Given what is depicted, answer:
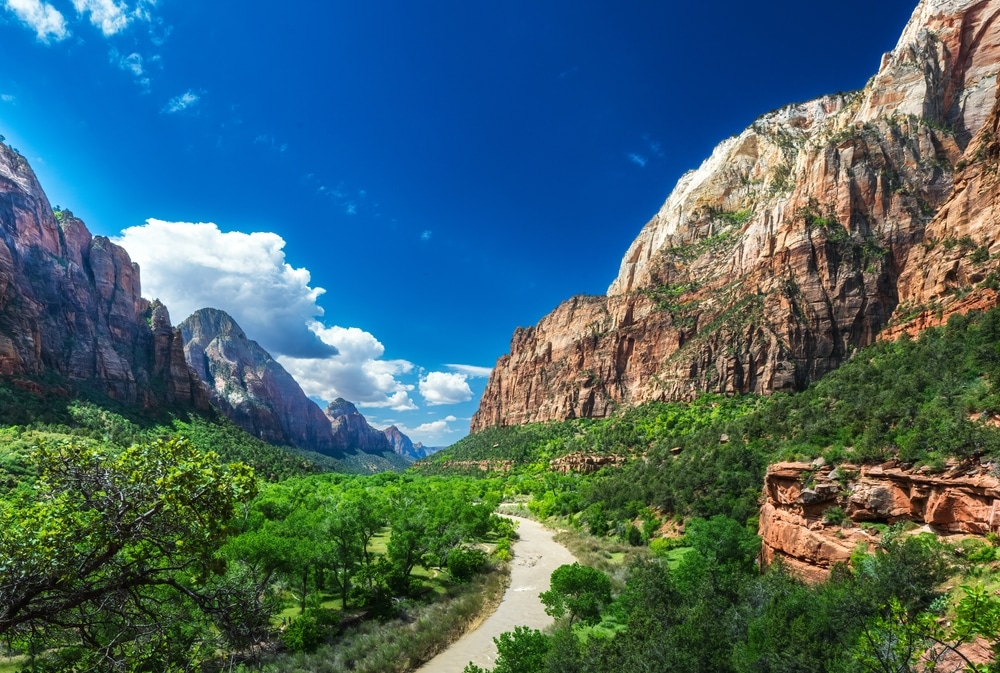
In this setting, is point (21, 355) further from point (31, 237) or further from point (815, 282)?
point (815, 282)

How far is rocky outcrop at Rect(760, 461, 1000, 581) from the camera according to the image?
47.2 ft

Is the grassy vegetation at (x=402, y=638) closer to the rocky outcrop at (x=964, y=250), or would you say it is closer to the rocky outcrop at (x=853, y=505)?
the rocky outcrop at (x=853, y=505)

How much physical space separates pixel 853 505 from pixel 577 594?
1406cm

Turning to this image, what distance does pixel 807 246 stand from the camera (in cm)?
8625

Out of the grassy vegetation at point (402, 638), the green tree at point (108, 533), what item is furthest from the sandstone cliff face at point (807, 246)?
the green tree at point (108, 533)

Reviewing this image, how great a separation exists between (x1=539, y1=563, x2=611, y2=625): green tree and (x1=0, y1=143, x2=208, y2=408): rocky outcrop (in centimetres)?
9475

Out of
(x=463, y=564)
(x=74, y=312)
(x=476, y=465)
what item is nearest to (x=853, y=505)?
(x=463, y=564)

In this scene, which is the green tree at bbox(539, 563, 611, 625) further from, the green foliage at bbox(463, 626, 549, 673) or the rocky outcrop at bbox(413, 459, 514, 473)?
the rocky outcrop at bbox(413, 459, 514, 473)

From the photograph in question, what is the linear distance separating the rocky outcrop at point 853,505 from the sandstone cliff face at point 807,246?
141 ft

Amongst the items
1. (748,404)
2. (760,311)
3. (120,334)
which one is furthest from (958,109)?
(120,334)

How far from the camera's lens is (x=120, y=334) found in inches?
4764

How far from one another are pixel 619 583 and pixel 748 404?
60700 mm

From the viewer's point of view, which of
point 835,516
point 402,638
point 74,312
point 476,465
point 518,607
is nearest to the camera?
point 835,516

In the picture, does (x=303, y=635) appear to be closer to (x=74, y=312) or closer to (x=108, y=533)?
(x=108, y=533)
